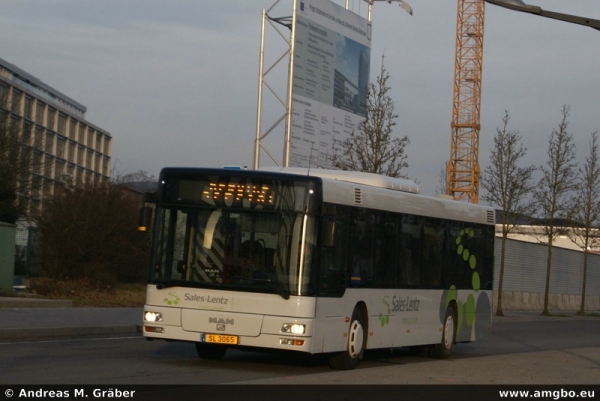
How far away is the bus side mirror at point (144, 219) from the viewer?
14.0m

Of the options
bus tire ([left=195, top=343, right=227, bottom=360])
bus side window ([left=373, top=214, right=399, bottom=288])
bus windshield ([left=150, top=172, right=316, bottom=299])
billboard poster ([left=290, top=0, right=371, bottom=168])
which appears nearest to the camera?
bus windshield ([left=150, top=172, right=316, bottom=299])

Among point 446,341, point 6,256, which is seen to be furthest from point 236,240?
point 6,256

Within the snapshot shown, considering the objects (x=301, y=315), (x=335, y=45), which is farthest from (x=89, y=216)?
(x=301, y=315)

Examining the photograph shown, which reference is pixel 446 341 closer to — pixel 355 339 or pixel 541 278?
pixel 355 339

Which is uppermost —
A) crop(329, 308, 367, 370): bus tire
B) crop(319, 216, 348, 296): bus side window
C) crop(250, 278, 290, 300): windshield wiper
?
crop(319, 216, 348, 296): bus side window

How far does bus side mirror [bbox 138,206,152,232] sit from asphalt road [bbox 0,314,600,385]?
79.8 inches

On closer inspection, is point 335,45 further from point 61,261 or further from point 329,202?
point 329,202

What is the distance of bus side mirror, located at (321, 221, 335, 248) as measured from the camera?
1396 cm

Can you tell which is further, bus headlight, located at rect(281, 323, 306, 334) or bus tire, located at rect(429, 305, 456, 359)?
bus tire, located at rect(429, 305, 456, 359)

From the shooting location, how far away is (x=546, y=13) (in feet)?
45.8

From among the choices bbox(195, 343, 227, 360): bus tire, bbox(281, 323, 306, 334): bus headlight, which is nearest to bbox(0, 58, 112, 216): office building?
bbox(195, 343, 227, 360): bus tire

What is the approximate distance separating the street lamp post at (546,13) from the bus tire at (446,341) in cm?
680

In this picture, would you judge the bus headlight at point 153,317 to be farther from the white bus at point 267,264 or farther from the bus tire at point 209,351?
the bus tire at point 209,351

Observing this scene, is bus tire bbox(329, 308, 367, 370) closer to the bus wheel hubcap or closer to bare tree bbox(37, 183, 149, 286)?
the bus wheel hubcap
